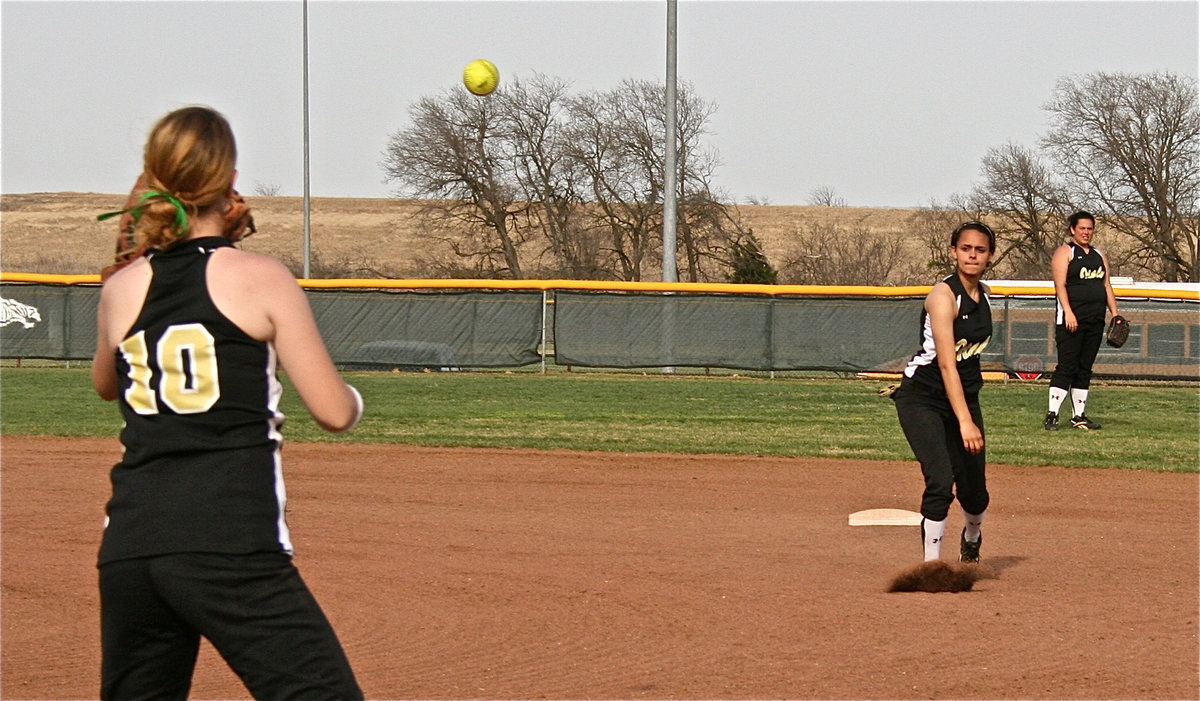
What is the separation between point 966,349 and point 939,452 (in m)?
0.52

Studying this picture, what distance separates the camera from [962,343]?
6.13 metres

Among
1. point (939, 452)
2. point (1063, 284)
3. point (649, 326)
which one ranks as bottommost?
point (939, 452)

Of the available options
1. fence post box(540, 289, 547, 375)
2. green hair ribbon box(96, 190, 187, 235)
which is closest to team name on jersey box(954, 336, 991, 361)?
green hair ribbon box(96, 190, 187, 235)

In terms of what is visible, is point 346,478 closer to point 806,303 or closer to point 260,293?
point 260,293

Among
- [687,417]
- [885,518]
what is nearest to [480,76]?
[687,417]

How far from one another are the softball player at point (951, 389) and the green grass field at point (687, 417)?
192 inches

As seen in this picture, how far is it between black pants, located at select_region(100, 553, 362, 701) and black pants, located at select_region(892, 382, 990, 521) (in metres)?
4.17

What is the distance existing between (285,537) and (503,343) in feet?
62.6

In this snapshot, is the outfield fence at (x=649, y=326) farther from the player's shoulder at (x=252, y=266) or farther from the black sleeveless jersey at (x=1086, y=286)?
the player's shoulder at (x=252, y=266)

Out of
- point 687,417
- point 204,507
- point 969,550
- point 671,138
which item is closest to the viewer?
point 204,507

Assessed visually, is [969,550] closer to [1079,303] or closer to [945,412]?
[945,412]

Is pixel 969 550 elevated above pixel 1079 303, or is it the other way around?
pixel 1079 303

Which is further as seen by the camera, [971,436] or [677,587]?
[677,587]

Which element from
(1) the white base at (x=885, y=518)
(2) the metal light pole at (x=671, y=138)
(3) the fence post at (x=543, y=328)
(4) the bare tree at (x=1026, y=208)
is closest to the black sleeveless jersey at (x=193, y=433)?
(1) the white base at (x=885, y=518)
